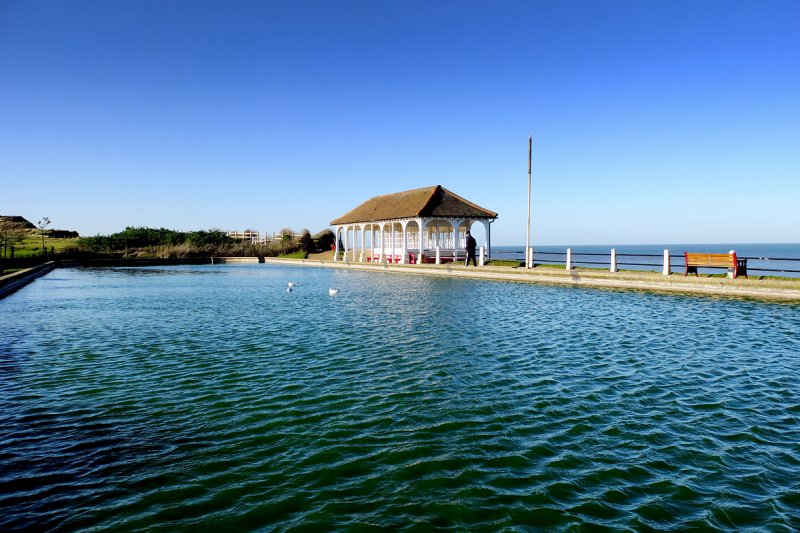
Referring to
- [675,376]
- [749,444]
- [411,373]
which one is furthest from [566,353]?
[749,444]

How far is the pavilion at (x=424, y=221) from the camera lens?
35.1 m

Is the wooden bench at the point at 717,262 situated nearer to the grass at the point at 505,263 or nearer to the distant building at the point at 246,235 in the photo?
the grass at the point at 505,263

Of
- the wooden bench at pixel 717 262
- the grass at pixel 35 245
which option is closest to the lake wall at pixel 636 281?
the wooden bench at pixel 717 262

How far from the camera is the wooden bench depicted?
19.8 m

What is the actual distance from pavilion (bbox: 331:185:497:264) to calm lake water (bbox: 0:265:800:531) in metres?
22.3

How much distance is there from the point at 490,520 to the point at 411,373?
182 inches

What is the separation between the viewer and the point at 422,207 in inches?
1374

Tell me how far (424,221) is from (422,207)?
40.5 inches

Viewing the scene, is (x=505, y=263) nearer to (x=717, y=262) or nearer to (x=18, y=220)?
(x=717, y=262)

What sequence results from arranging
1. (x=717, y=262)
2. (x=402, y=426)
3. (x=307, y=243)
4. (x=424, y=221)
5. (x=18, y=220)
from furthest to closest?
(x=18, y=220)
(x=307, y=243)
(x=424, y=221)
(x=717, y=262)
(x=402, y=426)

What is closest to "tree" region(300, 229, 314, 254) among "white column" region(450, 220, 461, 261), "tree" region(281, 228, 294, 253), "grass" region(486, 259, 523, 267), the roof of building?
"tree" region(281, 228, 294, 253)

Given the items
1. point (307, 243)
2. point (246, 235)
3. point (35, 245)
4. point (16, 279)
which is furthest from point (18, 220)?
point (16, 279)

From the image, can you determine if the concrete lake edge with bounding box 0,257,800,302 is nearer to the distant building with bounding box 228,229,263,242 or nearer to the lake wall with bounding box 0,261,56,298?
the lake wall with bounding box 0,261,56,298

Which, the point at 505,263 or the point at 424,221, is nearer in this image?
the point at 505,263
